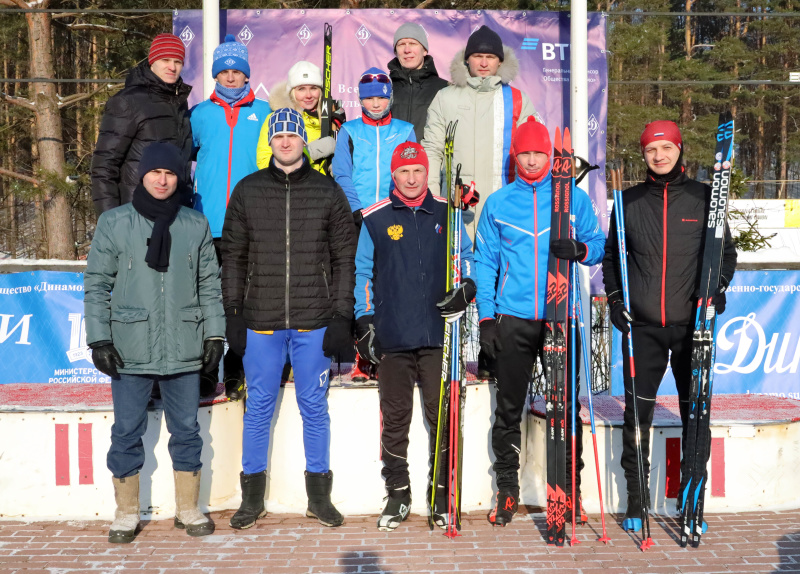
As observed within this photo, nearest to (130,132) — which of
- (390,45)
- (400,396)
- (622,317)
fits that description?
(400,396)

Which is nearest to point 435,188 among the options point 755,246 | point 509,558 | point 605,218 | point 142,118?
point 142,118

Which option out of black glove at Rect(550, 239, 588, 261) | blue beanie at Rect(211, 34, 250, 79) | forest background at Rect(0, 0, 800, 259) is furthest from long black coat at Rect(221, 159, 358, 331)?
forest background at Rect(0, 0, 800, 259)

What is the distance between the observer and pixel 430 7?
45.6 ft

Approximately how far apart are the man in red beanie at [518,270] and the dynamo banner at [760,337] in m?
2.81

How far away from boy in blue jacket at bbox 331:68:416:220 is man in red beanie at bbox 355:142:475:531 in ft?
1.52

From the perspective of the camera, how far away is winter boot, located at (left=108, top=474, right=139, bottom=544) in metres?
4.00

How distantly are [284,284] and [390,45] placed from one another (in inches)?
153

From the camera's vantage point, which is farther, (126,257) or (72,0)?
(72,0)

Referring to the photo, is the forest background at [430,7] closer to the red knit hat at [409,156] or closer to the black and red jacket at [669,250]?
the black and red jacket at [669,250]

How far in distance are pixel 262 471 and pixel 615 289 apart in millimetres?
2224

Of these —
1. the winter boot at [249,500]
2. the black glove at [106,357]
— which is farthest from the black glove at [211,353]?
the winter boot at [249,500]

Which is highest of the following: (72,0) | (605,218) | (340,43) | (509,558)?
(72,0)

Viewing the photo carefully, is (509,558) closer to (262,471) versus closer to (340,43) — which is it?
(262,471)

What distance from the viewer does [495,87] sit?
15.8 feet
